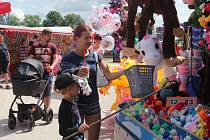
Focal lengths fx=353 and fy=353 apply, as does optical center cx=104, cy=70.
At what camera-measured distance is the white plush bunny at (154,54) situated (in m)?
3.85

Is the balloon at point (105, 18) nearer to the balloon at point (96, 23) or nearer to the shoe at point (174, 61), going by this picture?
the balloon at point (96, 23)

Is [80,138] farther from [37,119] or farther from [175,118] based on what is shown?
[37,119]

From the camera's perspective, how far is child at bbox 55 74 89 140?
10.6ft

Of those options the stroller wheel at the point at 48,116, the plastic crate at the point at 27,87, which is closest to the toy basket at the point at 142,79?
the plastic crate at the point at 27,87

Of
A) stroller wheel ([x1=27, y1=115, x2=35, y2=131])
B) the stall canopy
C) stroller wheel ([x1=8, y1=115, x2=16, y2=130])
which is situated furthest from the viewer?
the stall canopy

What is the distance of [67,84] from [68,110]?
24cm

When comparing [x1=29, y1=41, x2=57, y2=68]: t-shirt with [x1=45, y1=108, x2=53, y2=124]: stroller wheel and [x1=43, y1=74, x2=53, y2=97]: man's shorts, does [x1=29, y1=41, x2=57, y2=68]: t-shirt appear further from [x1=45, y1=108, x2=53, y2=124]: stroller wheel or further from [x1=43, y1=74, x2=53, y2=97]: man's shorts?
[x1=45, y1=108, x2=53, y2=124]: stroller wheel

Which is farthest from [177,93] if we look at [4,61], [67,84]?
[4,61]

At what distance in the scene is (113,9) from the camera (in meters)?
6.82

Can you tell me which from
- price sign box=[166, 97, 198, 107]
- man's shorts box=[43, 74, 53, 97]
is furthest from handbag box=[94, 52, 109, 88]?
man's shorts box=[43, 74, 53, 97]

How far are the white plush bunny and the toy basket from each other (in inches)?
7.3

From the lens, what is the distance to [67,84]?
Result: 330 centimetres

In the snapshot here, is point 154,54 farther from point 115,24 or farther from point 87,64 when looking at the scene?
point 115,24

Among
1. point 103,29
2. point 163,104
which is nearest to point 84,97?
point 163,104
